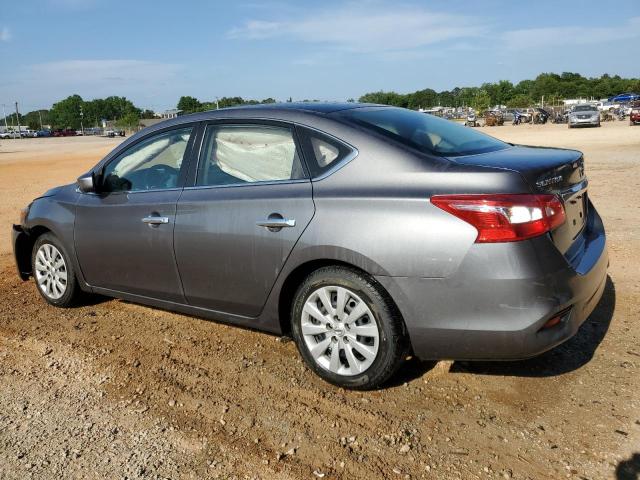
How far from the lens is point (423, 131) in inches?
147

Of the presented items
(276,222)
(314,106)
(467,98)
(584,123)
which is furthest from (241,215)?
(467,98)

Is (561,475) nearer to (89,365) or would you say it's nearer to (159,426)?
Result: (159,426)

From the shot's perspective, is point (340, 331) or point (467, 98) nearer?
point (340, 331)

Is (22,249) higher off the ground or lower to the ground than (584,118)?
lower

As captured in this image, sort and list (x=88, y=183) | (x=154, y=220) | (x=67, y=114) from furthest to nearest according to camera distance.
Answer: (x=67, y=114) → (x=88, y=183) → (x=154, y=220)

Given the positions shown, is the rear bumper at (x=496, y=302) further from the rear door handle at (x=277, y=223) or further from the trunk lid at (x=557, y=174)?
the rear door handle at (x=277, y=223)

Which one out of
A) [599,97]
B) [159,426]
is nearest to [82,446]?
[159,426]

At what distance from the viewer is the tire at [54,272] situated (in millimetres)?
4930

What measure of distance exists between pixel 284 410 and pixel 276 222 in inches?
42.5

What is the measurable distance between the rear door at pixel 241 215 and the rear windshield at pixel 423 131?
1.72ft

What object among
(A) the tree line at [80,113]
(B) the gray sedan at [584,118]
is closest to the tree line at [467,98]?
(A) the tree line at [80,113]

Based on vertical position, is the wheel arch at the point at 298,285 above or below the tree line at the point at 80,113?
below

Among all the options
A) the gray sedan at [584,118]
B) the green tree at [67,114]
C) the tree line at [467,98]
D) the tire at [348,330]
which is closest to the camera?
the tire at [348,330]

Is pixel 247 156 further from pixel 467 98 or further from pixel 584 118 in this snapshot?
pixel 467 98
